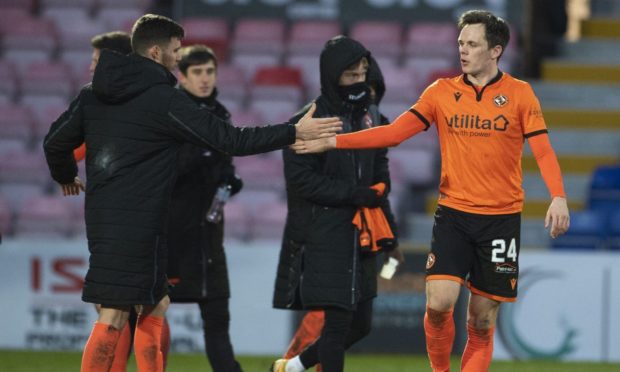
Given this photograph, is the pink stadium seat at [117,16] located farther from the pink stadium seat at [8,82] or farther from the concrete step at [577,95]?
the concrete step at [577,95]

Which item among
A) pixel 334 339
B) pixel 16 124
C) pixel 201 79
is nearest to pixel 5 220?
pixel 16 124

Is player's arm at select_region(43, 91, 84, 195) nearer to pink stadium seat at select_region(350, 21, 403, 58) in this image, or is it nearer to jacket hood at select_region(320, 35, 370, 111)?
jacket hood at select_region(320, 35, 370, 111)

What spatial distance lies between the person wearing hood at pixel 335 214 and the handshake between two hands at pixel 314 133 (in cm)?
50

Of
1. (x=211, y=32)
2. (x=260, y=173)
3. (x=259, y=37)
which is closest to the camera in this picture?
(x=260, y=173)

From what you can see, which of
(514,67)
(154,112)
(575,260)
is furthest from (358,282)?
(514,67)

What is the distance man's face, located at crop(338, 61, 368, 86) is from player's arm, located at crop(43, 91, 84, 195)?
60.7 inches

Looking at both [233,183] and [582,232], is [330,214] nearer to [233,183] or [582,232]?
[233,183]

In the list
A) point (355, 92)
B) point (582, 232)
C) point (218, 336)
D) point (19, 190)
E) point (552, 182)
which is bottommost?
point (218, 336)

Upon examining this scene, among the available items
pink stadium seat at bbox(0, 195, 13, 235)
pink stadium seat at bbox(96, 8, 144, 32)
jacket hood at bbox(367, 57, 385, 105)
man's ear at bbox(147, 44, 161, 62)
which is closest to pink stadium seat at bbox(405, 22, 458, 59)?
pink stadium seat at bbox(96, 8, 144, 32)

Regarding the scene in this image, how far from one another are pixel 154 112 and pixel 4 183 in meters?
6.79

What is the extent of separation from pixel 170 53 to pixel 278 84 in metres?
7.48

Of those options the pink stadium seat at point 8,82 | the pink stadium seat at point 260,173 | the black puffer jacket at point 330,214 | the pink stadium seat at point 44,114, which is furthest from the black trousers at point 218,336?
the pink stadium seat at point 8,82

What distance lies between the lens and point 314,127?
6.47 meters

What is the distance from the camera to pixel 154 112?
20.6ft
